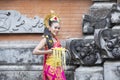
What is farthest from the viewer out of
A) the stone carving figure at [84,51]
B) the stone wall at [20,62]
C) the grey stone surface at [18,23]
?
the grey stone surface at [18,23]

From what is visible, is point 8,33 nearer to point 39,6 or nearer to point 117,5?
point 39,6

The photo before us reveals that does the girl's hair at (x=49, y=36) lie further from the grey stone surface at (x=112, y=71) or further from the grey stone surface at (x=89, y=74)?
the grey stone surface at (x=112, y=71)

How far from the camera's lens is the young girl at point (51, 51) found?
5.61 meters

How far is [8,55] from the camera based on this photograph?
6812 millimetres

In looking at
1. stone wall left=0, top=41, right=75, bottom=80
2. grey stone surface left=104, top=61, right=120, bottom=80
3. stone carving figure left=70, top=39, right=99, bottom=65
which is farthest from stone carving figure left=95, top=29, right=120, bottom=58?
stone wall left=0, top=41, right=75, bottom=80

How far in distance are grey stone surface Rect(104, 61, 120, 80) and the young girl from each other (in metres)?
0.67

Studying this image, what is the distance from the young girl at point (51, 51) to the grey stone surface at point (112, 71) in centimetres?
67

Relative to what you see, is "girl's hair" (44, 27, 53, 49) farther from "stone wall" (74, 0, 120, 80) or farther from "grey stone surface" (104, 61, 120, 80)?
"grey stone surface" (104, 61, 120, 80)

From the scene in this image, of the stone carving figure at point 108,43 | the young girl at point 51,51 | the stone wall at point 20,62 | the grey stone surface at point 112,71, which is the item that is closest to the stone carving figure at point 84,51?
the stone carving figure at point 108,43

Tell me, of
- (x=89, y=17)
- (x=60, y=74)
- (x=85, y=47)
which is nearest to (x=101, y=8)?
(x=89, y=17)

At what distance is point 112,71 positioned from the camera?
5.87 meters

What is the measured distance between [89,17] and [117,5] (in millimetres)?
→ 532

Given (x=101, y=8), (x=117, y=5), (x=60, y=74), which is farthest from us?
(x=101, y=8)

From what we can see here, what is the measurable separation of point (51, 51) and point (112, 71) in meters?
0.97
